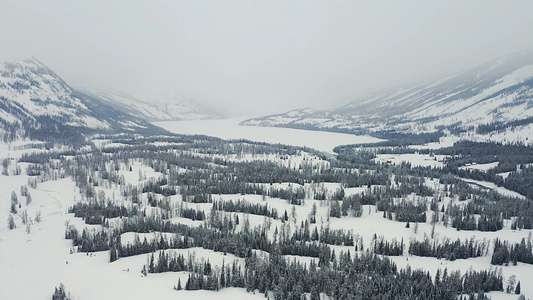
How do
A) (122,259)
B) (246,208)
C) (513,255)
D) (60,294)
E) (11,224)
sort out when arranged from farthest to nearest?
(246,208) → (11,224) → (122,259) → (513,255) → (60,294)

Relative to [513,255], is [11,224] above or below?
above

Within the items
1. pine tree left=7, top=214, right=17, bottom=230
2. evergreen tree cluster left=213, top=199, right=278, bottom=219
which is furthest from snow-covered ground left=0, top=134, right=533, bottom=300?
evergreen tree cluster left=213, top=199, right=278, bottom=219

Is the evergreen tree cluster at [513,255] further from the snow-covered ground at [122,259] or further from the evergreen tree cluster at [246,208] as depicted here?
the evergreen tree cluster at [246,208]

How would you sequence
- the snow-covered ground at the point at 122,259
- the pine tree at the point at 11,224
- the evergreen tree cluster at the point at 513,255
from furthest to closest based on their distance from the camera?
the pine tree at the point at 11,224 < the evergreen tree cluster at the point at 513,255 < the snow-covered ground at the point at 122,259

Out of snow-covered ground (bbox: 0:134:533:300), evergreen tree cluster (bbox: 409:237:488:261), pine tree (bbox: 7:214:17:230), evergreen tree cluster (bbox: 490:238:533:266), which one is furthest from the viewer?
pine tree (bbox: 7:214:17:230)

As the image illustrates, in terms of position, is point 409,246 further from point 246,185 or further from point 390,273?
point 246,185

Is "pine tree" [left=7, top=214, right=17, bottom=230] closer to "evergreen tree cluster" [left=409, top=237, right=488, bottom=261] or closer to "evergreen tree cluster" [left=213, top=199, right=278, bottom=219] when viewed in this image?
"evergreen tree cluster" [left=213, top=199, right=278, bottom=219]

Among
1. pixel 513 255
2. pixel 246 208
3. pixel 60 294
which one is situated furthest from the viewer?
pixel 246 208

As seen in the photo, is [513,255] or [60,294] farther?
[513,255]

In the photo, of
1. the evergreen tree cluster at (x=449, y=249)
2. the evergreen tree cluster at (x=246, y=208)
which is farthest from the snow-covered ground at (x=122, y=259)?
the evergreen tree cluster at (x=246, y=208)

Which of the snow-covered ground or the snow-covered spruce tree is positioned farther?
the snow-covered ground

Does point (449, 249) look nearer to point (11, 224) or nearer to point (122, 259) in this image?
point (122, 259)

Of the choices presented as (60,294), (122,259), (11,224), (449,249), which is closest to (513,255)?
(449,249)
